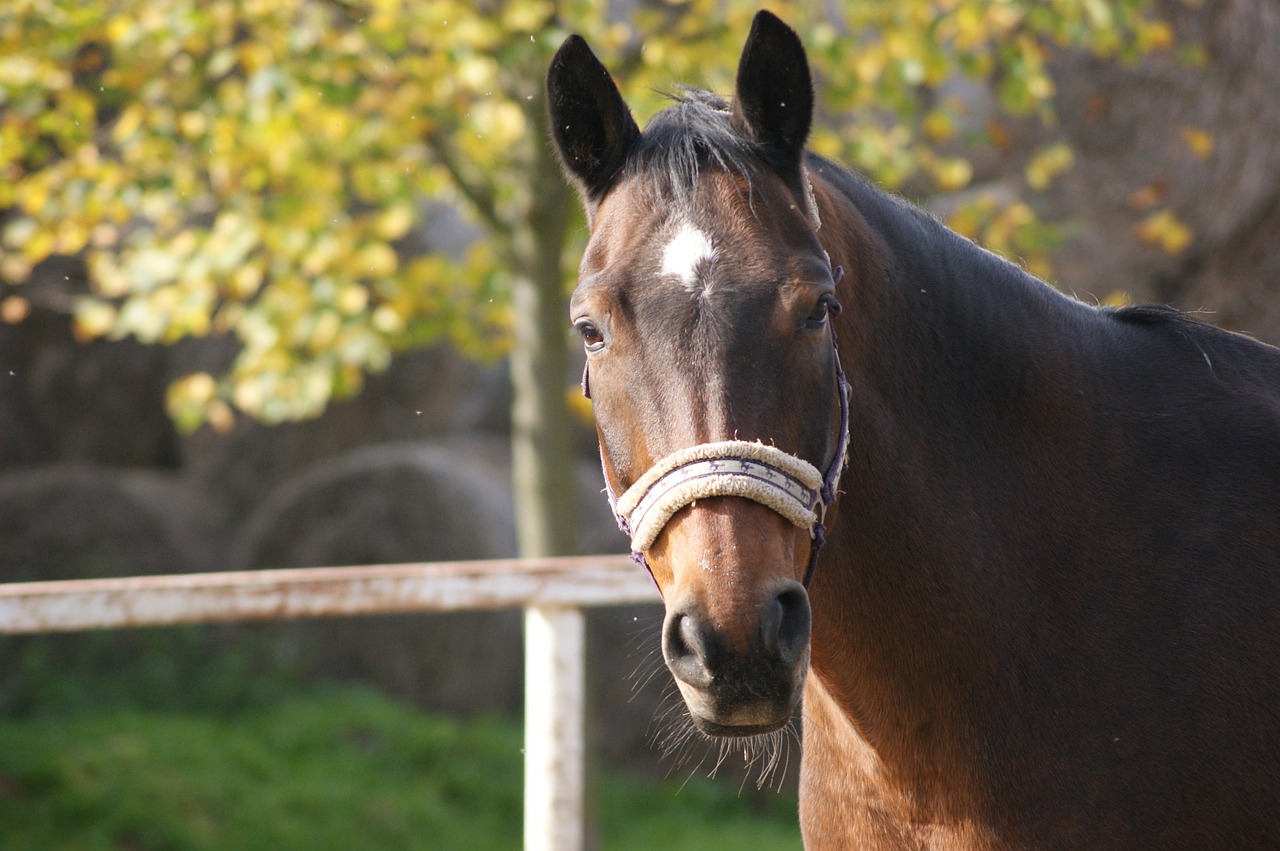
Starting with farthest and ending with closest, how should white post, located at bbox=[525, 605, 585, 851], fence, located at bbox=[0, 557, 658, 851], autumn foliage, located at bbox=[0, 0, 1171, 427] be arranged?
autumn foliage, located at bbox=[0, 0, 1171, 427], white post, located at bbox=[525, 605, 585, 851], fence, located at bbox=[0, 557, 658, 851]

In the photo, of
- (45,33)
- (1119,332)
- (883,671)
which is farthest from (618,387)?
(45,33)

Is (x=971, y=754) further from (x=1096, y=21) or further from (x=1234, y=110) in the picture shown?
(x=1234, y=110)

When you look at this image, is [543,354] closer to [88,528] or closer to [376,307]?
[376,307]

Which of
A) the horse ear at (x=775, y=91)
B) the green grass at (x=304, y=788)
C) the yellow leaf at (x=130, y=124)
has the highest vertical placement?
the horse ear at (x=775, y=91)

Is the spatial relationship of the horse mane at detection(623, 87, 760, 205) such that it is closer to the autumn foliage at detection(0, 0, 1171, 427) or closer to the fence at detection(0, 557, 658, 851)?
the fence at detection(0, 557, 658, 851)

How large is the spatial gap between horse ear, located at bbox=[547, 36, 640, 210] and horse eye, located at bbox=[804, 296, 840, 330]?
48 centimetres

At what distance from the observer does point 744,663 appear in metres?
1.61

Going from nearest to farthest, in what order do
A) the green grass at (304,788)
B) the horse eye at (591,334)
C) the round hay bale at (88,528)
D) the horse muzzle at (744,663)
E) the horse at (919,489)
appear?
the horse muzzle at (744,663)
the horse at (919,489)
the horse eye at (591,334)
the green grass at (304,788)
the round hay bale at (88,528)

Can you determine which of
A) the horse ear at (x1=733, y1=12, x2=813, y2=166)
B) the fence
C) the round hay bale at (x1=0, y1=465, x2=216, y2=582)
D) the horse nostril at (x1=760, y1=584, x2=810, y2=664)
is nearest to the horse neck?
the horse ear at (x1=733, y1=12, x2=813, y2=166)

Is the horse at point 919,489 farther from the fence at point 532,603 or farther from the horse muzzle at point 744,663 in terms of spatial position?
the fence at point 532,603

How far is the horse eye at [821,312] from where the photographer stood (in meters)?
1.81

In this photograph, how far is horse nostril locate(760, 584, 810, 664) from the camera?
1.61 meters

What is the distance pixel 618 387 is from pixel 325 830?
4.14m

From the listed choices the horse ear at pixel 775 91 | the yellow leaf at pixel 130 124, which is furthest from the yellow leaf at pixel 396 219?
the horse ear at pixel 775 91
